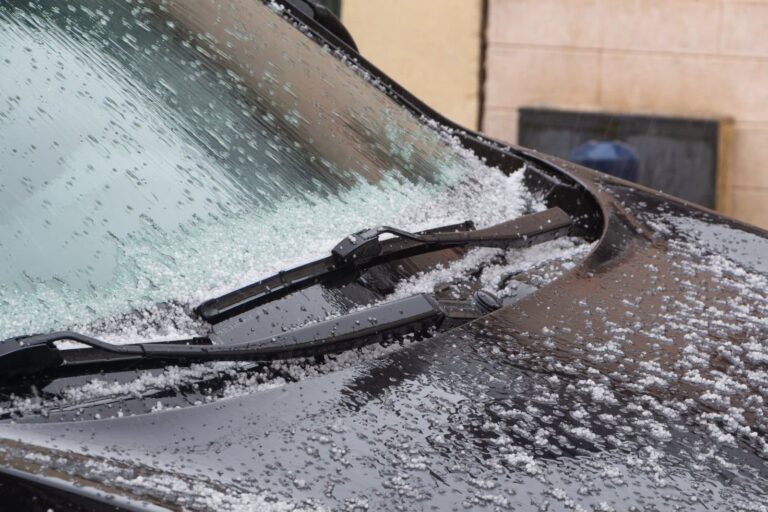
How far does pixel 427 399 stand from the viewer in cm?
139

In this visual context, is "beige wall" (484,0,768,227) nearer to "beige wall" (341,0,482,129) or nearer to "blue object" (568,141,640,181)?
"beige wall" (341,0,482,129)

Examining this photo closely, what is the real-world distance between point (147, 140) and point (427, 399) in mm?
616

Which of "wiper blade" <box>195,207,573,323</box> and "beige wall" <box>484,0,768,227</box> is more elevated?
"beige wall" <box>484,0,768,227</box>

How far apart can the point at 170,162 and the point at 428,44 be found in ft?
22.1

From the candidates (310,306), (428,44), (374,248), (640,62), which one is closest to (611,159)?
(640,62)

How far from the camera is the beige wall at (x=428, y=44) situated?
8.21 metres

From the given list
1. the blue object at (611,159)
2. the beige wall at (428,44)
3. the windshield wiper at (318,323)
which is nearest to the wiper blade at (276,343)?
the windshield wiper at (318,323)

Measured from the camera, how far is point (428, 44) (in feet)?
27.2

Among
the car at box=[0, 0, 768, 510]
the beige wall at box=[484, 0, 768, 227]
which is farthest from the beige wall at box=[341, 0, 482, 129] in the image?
the car at box=[0, 0, 768, 510]

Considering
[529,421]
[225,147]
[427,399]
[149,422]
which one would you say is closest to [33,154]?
[225,147]

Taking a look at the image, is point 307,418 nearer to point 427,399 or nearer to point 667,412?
point 427,399

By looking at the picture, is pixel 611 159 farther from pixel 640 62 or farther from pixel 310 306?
pixel 310 306

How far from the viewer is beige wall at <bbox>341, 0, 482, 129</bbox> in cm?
821

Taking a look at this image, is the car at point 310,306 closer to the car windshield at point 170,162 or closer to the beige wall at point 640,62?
the car windshield at point 170,162
